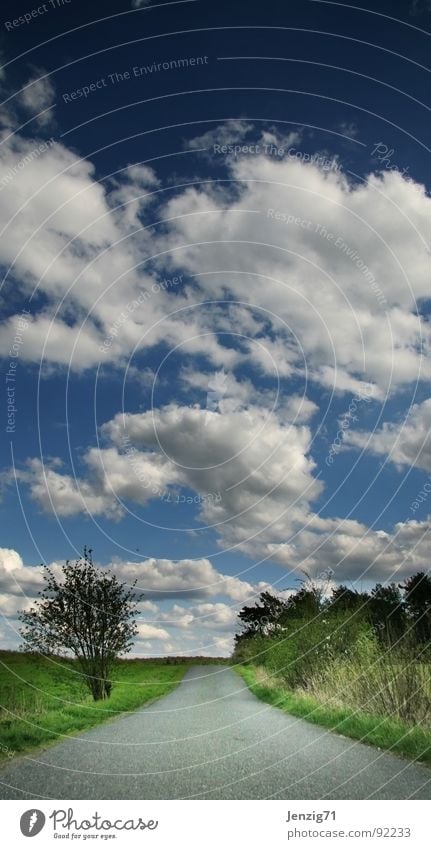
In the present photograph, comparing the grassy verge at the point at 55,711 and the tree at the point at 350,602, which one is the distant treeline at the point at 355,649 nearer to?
the tree at the point at 350,602

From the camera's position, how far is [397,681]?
505 inches

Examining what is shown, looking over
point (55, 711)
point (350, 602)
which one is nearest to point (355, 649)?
point (350, 602)

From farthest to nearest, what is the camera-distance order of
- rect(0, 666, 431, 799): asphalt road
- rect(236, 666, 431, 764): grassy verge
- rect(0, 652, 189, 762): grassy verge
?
rect(0, 652, 189, 762): grassy verge
rect(236, 666, 431, 764): grassy verge
rect(0, 666, 431, 799): asphalt road

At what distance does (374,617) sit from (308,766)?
14328 mm

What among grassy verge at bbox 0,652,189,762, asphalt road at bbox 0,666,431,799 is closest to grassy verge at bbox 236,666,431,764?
asphalt road at bbox 0,666,431,799

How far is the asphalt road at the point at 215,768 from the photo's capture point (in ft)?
23.8

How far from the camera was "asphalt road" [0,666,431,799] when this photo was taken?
7.25 meters

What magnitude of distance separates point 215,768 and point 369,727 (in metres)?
4.48

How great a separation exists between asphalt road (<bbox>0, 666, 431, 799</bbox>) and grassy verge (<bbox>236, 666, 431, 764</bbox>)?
33 centimetres

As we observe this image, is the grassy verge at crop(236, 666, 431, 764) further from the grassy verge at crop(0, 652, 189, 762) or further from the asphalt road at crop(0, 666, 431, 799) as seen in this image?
the grassy verge at crop(0, 652, 189, 762)

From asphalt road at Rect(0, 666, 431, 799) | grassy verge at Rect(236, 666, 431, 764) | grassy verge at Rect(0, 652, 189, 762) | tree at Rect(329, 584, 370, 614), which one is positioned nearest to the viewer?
asphalt road at Rect(0, 666, 431, 799)
